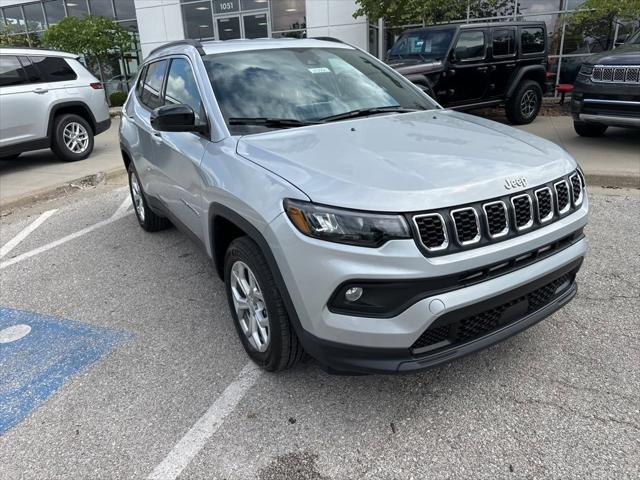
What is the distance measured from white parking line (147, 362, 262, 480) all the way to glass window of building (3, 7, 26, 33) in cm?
2394

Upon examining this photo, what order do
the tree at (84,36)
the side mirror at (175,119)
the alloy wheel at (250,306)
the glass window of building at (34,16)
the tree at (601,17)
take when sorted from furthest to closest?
the glass window of building at (34,16)
the tree at (84,36)
the tree at (601,17)
the side mirror at (175,119)
the alloy wheel at (250,306)

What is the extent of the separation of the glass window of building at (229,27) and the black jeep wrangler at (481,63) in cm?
900

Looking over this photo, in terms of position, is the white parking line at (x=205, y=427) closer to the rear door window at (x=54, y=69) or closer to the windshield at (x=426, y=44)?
the rear door window at (x=54, y=69)

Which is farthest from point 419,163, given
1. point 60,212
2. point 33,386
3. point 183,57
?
point 60,212

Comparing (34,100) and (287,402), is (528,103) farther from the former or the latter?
(287,402)

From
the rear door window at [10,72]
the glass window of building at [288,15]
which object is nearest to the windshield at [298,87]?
the rear door window at [10,72]

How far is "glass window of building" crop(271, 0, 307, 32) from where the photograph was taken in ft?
54.2

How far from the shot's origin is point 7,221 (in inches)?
250

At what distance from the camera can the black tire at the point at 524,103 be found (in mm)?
10062

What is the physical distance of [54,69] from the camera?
8.70 meters

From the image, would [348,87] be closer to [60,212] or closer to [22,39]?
[60,212]

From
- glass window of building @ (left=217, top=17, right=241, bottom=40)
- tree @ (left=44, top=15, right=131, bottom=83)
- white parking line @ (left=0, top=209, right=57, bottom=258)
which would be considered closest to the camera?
white parking line @ (left=0, top=209, right=57, bottom=258)

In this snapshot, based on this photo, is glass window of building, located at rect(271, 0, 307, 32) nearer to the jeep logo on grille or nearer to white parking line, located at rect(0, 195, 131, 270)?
white parking line, located at rect(0, 195, 131, 270)

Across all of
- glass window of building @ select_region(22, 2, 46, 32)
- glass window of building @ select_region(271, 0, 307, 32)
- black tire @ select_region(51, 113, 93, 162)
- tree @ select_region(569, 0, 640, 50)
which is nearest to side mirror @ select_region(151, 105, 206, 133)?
black tire @ select_region(51, 113, 93, 162)
